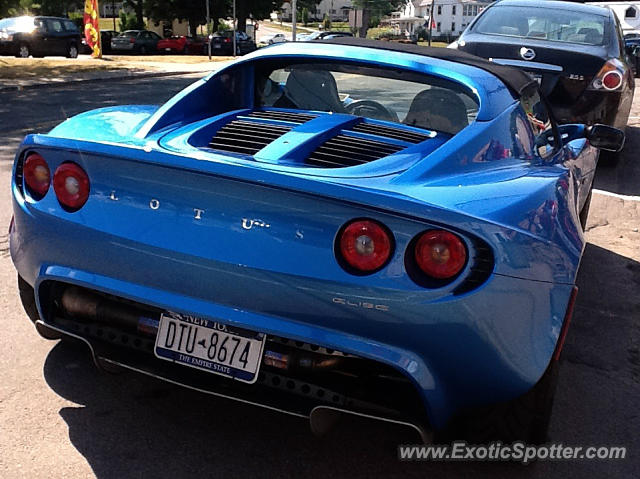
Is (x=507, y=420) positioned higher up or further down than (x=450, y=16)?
further down

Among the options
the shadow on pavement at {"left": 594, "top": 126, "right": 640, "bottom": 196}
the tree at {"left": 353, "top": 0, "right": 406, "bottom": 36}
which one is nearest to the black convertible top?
the shadow on pavement at {"left": 594, "top": 126, "right": 640, "bottom": 196}

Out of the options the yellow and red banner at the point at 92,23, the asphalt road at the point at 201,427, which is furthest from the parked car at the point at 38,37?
the asphalt road at the point at 201,427

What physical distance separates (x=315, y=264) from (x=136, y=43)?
3936 centimetres

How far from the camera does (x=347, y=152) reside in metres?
2.93

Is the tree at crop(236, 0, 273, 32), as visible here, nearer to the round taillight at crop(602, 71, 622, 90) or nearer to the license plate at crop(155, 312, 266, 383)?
the round taillight at crop(602, 71, 622, 90)

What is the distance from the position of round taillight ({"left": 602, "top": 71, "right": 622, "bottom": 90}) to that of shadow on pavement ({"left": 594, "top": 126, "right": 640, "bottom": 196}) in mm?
1019

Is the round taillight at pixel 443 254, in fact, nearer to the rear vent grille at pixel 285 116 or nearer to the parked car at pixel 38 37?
the rear vent grille at pixel 285 116

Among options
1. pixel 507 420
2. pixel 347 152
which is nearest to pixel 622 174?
pixel 347 152

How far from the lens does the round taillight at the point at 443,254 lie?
2350 mm

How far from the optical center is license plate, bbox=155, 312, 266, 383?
8.38 ft

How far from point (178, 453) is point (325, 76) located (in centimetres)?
183

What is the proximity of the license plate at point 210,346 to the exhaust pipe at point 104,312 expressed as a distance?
0.10m

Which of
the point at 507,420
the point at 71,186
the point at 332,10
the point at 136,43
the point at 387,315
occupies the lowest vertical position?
the point at 136,43

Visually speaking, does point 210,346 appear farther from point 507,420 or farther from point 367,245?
point 507,420
